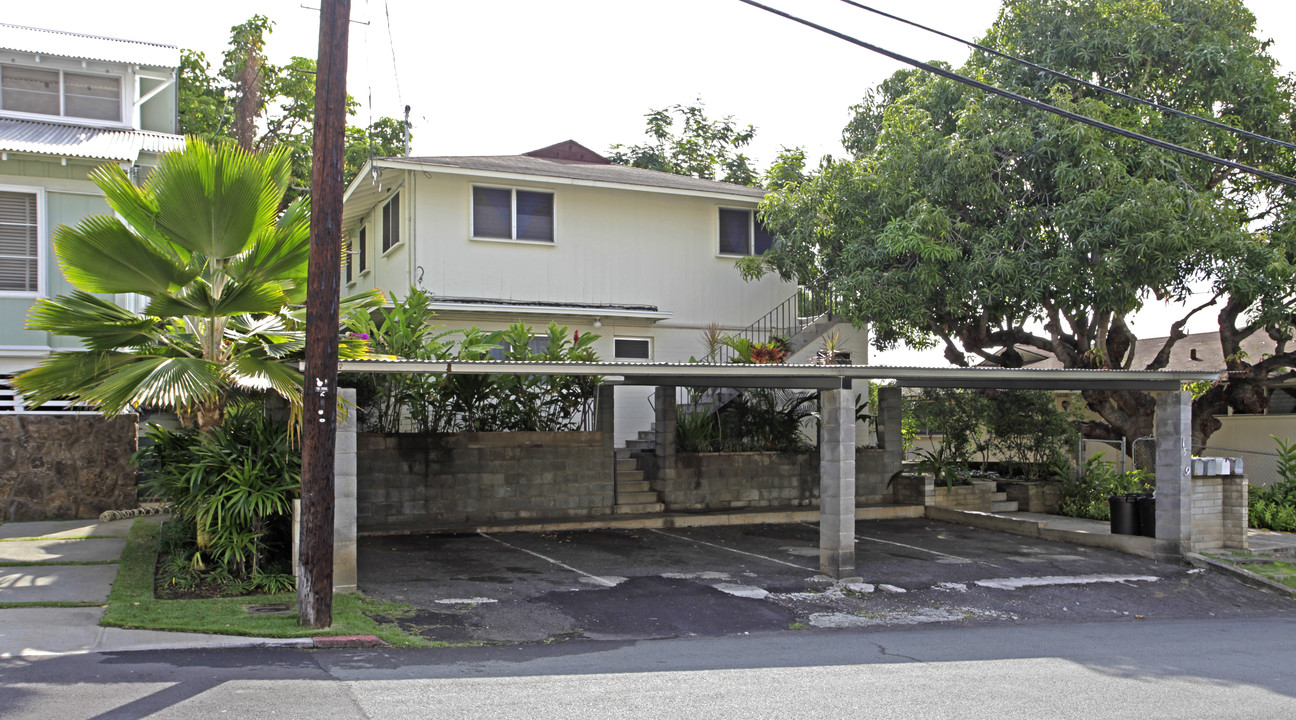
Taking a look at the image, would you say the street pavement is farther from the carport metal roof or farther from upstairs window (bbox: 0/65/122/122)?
upstairs window (bbox: 0/65/122/122)

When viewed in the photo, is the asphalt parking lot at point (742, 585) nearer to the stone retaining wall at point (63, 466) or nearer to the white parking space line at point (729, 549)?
the white parking space line at point (729, 549)

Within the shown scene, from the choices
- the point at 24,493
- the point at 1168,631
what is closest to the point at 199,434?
the point at 24,493

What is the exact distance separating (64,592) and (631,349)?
11.9 metres

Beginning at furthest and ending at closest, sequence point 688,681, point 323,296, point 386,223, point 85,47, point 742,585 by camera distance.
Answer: point 386,223 < point 85,47 < point 742,585 < point 323,296 < point 688,681

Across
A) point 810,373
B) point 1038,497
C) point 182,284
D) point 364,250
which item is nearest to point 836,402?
point 810,373

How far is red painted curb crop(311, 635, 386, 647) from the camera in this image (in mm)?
8672

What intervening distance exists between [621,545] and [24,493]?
29.9 feet

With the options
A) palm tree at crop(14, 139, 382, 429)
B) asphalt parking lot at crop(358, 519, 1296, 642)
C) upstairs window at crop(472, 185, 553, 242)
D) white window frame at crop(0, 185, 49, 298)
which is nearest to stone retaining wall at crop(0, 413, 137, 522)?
white window frame at crop(0, 185, 49, 298)

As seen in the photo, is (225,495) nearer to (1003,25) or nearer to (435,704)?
(435,704)

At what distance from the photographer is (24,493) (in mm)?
15070

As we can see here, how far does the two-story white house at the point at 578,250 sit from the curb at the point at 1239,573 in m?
8.34

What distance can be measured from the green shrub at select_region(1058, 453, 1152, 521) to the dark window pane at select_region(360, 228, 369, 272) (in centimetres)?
1577

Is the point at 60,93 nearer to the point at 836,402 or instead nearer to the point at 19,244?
the point at 19,244

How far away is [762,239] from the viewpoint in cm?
2188
